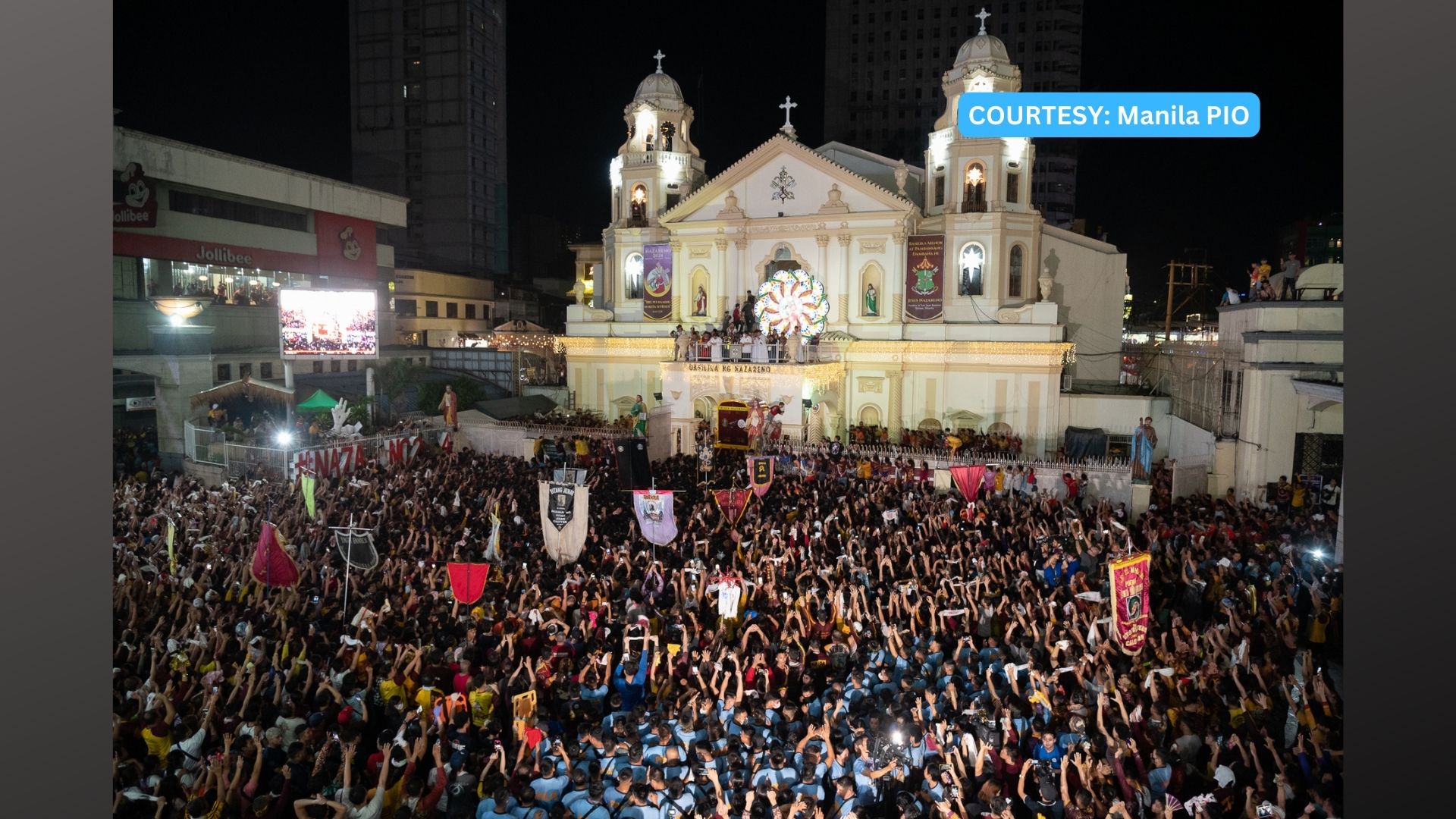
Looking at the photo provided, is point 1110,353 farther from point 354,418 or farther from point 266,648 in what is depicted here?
point 266,648

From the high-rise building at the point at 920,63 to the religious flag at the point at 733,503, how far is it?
53.4 metres

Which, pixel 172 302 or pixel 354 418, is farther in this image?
pixel 172 302

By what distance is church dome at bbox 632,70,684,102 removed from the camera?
36.1 meters

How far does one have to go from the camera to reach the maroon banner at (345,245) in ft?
127

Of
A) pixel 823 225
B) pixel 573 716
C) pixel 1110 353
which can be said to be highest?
pixel 823 225

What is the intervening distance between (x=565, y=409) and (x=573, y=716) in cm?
2923

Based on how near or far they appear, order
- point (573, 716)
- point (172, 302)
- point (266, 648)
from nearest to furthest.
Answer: point (573, 716)
point (266, 648)
point (172, 302)

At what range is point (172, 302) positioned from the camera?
28719 millimetres

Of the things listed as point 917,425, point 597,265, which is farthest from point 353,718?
point 597,265

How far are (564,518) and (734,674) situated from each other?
5.79 m

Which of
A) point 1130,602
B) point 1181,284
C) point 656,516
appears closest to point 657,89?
point 1181,284

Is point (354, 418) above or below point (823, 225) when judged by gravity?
below

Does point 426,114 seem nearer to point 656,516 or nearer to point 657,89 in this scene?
point 657,89

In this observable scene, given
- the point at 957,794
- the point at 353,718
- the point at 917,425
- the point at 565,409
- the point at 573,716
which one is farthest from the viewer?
the point at 565,409
